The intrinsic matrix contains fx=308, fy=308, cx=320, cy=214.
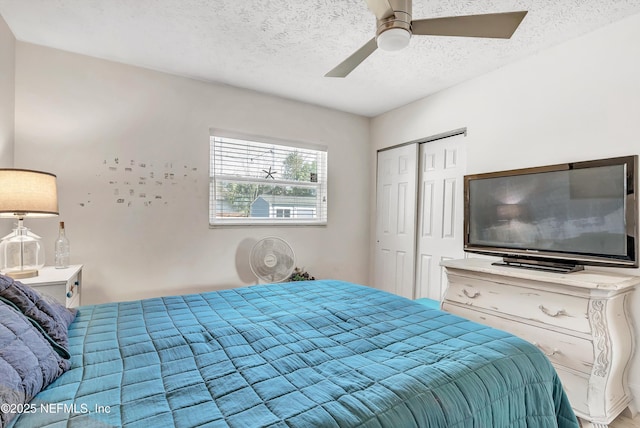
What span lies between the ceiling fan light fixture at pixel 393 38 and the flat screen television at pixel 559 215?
149cm

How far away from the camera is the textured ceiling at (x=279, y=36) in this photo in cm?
188

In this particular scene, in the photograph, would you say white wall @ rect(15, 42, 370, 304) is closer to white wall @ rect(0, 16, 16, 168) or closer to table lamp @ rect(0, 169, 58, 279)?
white wall @ rect(0, 16, 16, 168)

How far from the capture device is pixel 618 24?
6.47 ft

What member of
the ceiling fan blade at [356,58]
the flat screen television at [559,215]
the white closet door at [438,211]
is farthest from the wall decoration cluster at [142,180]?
the flat screen television at [559,215]

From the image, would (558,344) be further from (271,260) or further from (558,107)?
(271,260)

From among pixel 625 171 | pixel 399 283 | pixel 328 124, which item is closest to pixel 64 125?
pixel 328 124

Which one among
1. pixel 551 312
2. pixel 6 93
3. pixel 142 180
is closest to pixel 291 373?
pixel 551 312

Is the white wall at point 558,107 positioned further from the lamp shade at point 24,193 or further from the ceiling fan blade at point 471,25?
the lamp shade at point 24,193

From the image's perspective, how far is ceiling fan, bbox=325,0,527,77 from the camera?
4.34 ft

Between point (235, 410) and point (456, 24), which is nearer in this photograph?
point (235, 410)

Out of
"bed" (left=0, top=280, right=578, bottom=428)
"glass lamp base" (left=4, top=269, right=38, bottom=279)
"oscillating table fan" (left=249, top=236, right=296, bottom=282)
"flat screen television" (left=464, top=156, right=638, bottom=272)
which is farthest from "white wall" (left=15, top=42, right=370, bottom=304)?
"flat screen television" (left=464, top=156, right=638, bottom=272)

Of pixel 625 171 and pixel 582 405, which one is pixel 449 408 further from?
pixel 625 171

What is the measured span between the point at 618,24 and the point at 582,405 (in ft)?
7.67

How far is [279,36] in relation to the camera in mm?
2197
